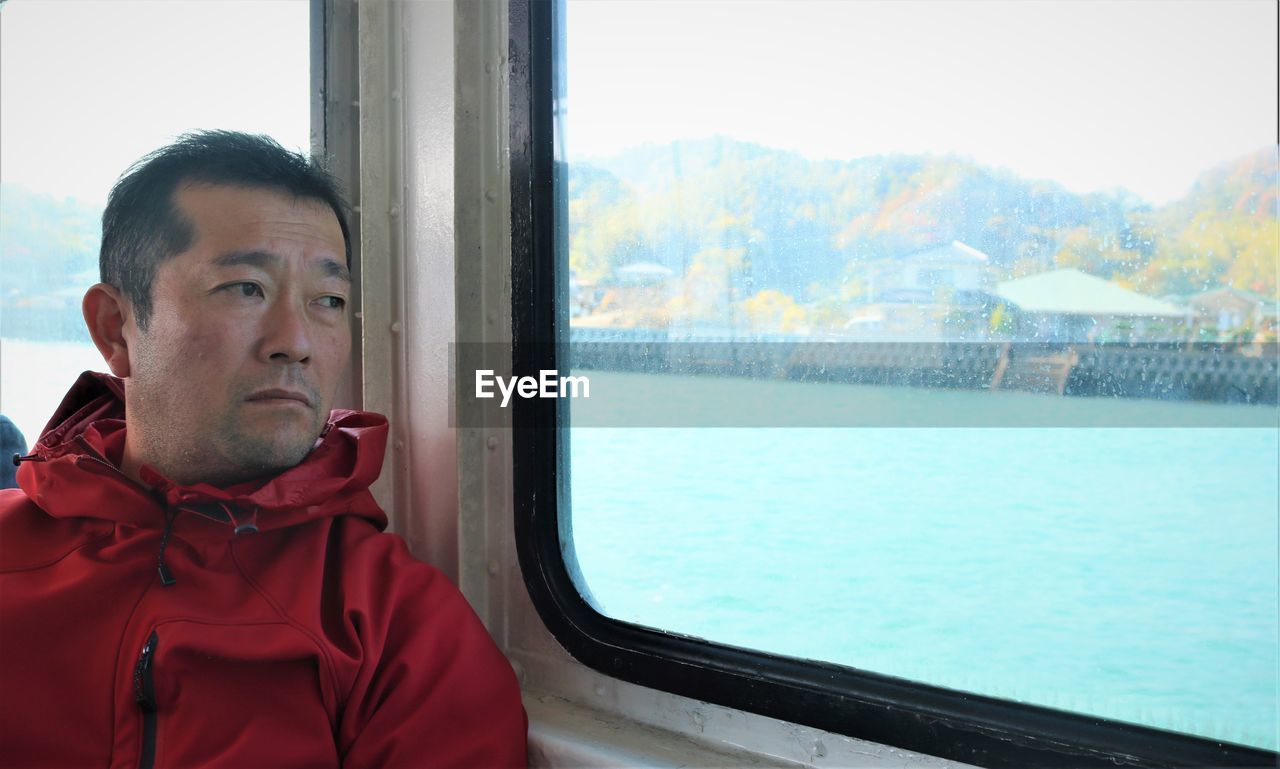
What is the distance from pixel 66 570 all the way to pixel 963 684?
139 centimetres

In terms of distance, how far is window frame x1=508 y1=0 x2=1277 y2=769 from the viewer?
125cm

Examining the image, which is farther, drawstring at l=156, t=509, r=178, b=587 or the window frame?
drawstring at l=156, t=509, r=178, b=587

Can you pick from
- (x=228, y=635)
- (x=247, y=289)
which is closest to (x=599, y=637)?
(x=228, y=635)

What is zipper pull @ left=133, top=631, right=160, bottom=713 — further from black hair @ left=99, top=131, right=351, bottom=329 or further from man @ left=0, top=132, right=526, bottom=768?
black hair @ left=99, top=131, right=351, bottom=329

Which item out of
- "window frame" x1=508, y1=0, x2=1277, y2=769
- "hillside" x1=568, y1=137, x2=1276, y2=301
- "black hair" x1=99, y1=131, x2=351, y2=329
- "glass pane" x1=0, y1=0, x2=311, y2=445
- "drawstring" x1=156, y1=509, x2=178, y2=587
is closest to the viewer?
"hillside" x1=568, y1=137, x2=1276, y2=301

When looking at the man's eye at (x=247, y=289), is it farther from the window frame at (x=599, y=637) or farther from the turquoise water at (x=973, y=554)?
the turquoise water at (x=973, y=554)

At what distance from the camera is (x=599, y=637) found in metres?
1.71

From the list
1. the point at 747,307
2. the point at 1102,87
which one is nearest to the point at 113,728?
the point at 747,307

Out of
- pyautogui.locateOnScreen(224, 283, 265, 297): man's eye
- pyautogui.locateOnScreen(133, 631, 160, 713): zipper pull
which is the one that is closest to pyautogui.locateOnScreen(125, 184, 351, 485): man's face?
pyautogui.locateOnScreen(224, 283, 265, 297): man's eye

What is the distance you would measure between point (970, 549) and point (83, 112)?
225cm

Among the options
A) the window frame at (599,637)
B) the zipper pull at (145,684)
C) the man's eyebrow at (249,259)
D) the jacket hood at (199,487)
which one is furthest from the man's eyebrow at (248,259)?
the zipper pull at (145,684)

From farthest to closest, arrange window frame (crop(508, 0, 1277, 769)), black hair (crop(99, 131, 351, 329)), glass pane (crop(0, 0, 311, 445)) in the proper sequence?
glass pane (crop(0, 0, 311, 445))
black hair (crop(99, 131, 351, 329))
window frame (crop(508, 0, 1277, 769))

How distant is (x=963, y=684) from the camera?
52.2 inches

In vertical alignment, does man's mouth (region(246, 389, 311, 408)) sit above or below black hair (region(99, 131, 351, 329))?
below
